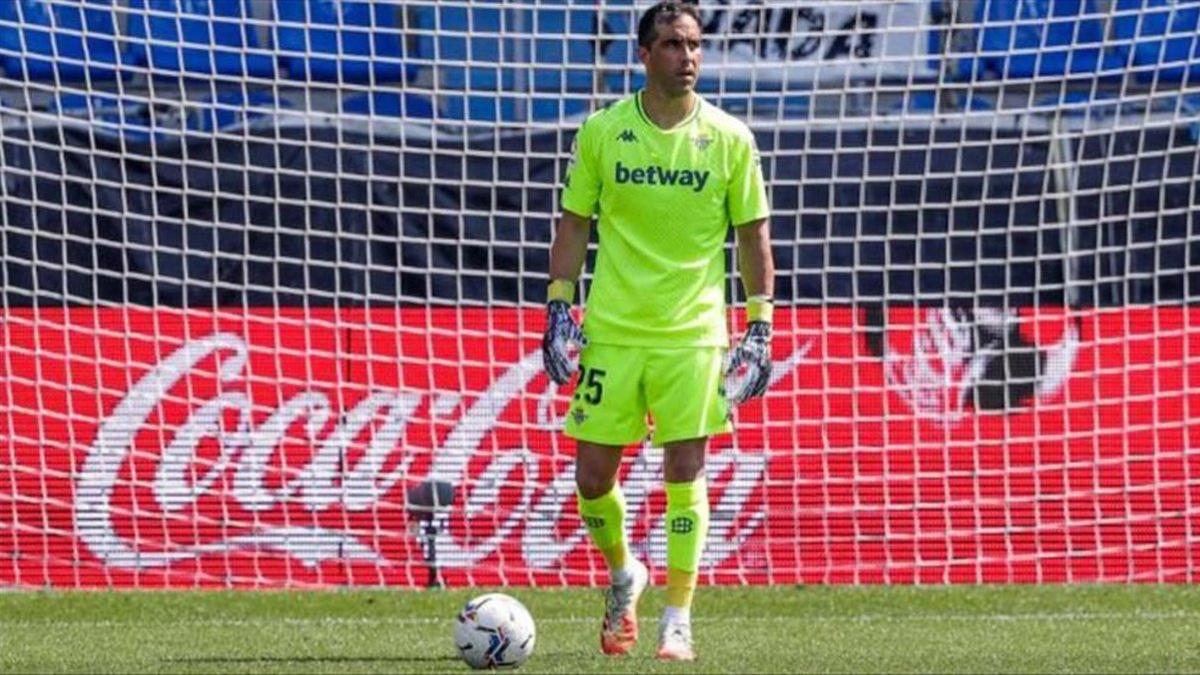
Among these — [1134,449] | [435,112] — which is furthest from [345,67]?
[1134,449]

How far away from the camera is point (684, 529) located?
687cm

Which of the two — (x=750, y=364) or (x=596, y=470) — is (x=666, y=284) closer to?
(x=750, y=364)

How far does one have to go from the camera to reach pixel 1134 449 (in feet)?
33.7

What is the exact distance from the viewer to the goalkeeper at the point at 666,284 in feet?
22.4

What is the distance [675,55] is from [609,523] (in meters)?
1.45

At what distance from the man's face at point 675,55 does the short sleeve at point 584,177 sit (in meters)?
0.28

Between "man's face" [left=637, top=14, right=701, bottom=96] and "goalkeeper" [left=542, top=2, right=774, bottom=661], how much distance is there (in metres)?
0.01

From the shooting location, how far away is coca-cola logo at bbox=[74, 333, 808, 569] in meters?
10.0

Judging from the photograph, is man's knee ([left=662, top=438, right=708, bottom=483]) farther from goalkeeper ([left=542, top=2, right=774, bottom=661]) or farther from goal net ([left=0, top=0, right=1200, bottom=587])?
goal net ([left=0, top=0, right=1200, bottom=587])

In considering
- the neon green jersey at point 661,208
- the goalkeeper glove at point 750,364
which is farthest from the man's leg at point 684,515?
the neon green jersey at point 661,208

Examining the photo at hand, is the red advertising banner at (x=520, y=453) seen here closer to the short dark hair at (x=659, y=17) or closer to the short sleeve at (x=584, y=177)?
the short sleeve at (x=584, y=177)

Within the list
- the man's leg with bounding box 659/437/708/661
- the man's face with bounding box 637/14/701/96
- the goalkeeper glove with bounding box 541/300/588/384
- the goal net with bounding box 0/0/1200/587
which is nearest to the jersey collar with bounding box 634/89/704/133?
the man's face with bounding box 637/14/701/96

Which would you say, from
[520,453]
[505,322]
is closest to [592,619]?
[520,453]

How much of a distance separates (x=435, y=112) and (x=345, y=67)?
659 mm
